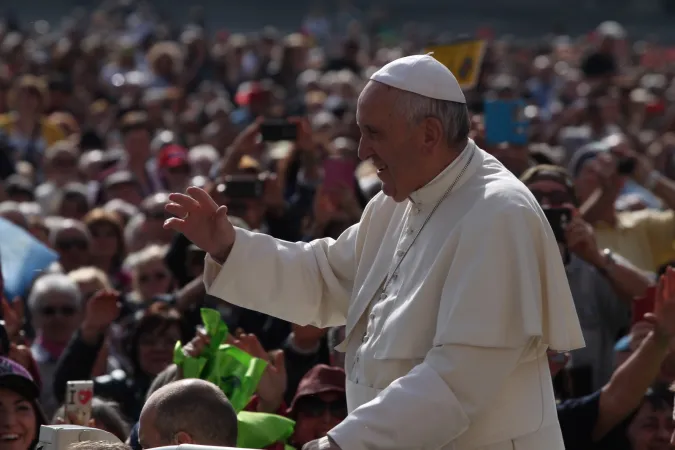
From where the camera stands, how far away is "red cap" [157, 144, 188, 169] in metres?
10.9

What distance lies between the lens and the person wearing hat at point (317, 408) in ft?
19.5

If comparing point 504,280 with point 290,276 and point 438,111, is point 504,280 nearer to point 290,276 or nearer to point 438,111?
point 438,111

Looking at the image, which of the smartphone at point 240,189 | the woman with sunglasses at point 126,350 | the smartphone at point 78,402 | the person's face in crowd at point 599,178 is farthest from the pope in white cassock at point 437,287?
the person's face in crowd at point 599,178

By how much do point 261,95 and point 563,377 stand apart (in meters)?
6.53

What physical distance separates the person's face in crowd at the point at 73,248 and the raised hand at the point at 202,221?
4880 mm

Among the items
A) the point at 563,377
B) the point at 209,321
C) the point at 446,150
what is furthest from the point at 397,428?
the point at 563,377

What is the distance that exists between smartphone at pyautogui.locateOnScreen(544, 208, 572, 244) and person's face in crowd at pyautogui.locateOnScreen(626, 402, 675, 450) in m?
0.85

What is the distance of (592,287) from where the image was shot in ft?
23.6

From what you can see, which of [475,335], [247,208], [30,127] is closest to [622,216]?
[247,208]

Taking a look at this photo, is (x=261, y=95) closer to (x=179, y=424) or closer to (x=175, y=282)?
(x=175, y=282)

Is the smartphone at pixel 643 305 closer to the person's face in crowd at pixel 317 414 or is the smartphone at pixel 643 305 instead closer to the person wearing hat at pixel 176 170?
the person's face in crowd at pixel 317 414

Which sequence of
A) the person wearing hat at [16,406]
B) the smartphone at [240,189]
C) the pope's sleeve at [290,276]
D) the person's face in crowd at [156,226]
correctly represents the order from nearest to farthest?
the pope's sleeve at [290,276], the person wearing hat at [16,406], the smartphone at [240,189], the person's face in crowd at [156,226]

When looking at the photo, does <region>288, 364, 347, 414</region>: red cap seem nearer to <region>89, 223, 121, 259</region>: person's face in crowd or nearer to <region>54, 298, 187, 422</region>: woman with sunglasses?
<region>54, 298, 187, 422</region>: woman with sunglasses

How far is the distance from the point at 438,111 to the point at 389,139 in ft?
0.53
